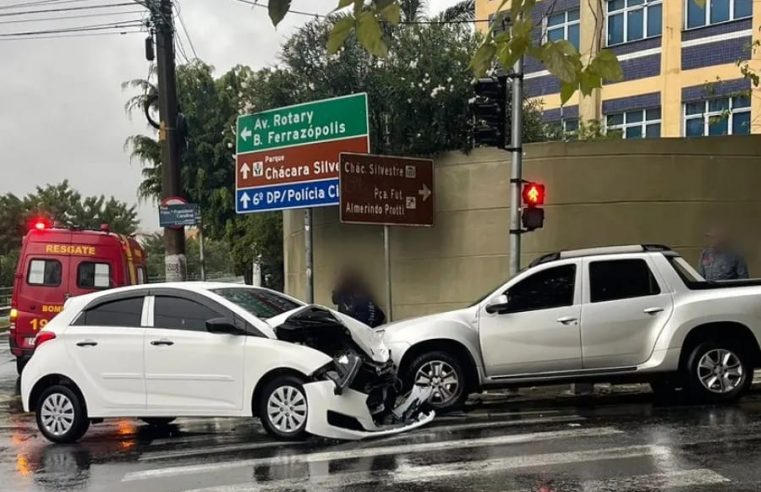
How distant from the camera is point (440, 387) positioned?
30.3ft

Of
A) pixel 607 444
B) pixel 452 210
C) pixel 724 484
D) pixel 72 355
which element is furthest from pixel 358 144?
pixel 724 484

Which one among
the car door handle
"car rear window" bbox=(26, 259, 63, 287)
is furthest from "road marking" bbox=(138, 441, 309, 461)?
"car rear window" bbox=(26, 259, 63, 287)

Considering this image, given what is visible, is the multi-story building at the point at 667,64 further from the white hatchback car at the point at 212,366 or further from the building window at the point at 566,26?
the white hatchback car at the point at 212,366

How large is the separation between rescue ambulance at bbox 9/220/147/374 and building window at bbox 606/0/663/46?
779 inches

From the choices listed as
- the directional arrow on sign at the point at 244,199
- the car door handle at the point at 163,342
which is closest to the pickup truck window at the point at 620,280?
the car door handle at the point at 163,342

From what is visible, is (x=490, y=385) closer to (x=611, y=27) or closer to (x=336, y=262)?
(x=336, y=262)

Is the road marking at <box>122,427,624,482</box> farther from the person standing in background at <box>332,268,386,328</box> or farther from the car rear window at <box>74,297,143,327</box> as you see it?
the person standing in background at <box>332,268,386,328</box>

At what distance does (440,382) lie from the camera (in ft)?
30.3

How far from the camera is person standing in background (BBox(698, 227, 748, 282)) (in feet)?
40.2

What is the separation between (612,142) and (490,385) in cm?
720

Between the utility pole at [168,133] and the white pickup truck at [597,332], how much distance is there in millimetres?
5489

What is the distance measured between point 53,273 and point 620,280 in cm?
1008

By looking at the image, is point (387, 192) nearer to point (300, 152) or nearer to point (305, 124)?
point (300, 152)

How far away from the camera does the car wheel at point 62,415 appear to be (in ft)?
28.2
